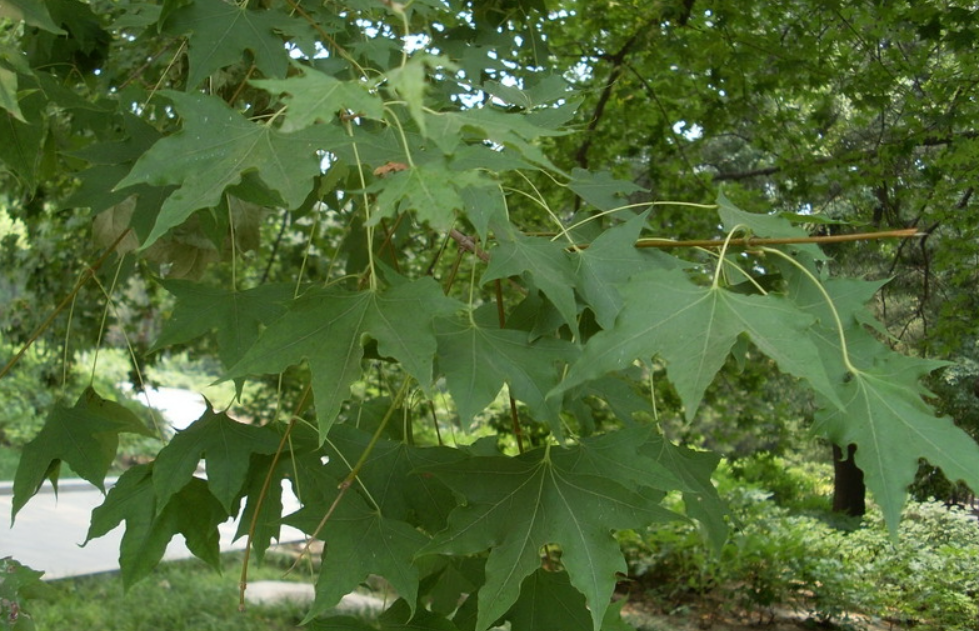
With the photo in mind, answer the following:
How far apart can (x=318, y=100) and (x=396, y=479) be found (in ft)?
2.19

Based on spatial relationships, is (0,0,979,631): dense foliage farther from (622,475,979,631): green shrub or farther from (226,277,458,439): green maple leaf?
(622,475,979,631): green shrub

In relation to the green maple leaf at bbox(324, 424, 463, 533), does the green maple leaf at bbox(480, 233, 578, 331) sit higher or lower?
higher

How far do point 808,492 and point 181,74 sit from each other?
11161mm

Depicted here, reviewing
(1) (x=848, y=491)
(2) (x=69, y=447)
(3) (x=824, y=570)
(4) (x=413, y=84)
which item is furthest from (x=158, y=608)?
(1) (x=848, y=491)

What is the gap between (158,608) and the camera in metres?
5.68

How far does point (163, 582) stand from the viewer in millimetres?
6480

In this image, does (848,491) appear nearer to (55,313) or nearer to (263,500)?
(263,500)

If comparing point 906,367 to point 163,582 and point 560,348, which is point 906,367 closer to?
point 560,348

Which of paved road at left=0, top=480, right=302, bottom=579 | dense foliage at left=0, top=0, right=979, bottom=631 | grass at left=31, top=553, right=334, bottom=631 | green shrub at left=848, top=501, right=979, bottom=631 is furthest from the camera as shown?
paved road at left=0, top=480, right=302, bottom=579

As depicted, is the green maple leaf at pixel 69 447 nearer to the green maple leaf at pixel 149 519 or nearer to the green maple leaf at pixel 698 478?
the green maple leaf at pixel 149 519

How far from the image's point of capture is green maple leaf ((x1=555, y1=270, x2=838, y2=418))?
33.8 inches

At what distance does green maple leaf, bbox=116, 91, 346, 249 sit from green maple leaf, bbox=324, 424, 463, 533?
0.51 meters

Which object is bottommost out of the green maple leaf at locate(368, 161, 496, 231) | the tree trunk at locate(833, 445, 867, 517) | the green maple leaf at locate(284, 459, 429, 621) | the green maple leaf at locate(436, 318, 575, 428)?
the green maple leaf at locate(284, 459, 429, 621)

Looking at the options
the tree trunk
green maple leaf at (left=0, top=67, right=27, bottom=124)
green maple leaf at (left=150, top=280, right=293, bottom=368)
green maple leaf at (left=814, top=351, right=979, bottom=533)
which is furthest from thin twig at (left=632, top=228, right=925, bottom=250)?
the tree trunk
